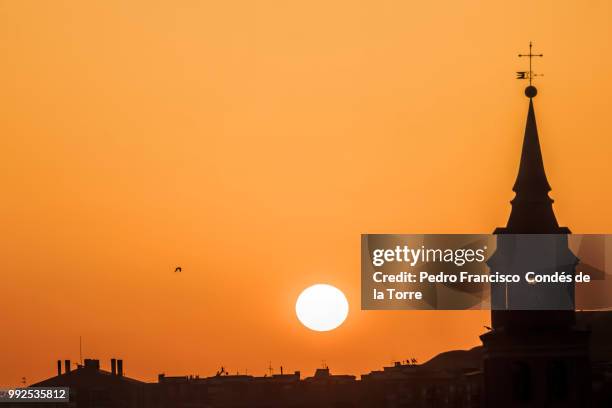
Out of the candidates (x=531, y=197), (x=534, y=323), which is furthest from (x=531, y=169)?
(x=534, y=323)

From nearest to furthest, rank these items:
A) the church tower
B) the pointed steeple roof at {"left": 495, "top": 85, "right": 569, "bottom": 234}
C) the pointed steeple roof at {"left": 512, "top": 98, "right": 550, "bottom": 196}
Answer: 1. the church tower
2. the pointed steeple roof at {"left": 495, "top": 85, "right": 569, "bottom": 234}
3. the pointed steeple roof at {"left": 512, "top": 98, "right": 550, "bottom": 196}

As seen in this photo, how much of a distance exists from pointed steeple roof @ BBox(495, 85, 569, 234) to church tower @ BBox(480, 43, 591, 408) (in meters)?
0.05

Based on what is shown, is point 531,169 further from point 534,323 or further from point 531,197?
point 534,323

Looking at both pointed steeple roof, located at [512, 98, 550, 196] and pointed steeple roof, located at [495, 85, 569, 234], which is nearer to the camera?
pointed steeple roof, located at [495, 85, 569, 234]

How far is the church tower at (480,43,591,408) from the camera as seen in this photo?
11956 centimetres

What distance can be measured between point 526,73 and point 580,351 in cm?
1612

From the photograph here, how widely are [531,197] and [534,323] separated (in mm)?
7326

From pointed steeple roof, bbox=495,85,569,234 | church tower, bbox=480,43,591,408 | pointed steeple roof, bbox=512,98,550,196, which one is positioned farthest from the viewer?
pointed steeple roof, bbox=512,98,550,196

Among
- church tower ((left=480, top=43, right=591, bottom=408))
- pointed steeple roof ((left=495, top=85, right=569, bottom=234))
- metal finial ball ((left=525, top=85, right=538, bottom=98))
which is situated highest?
metal finial ball ((left=525, top=85, right=538, bottom=98))

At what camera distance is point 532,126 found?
126m

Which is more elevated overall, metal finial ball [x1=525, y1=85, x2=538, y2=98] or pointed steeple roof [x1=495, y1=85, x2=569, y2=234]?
metal finial ball [x1=525, y1=85, x2=538, y2=98]

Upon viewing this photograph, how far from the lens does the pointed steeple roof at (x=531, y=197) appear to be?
122m

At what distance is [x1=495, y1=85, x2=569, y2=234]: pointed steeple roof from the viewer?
4813 inches

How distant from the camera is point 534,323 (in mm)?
119875
